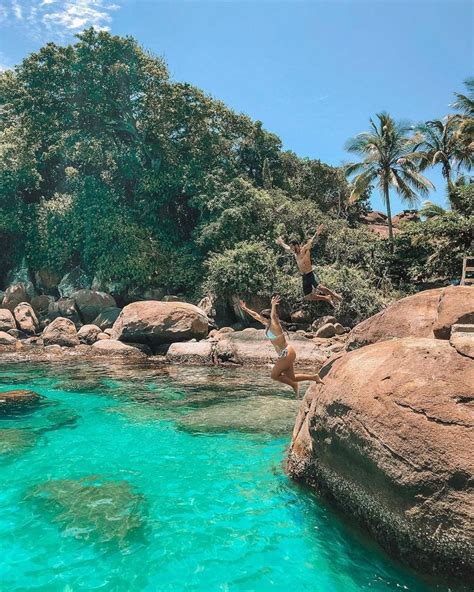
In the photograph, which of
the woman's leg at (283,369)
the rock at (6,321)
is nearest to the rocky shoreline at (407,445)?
the woman's leg at (283,369)

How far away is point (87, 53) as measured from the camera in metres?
31.8

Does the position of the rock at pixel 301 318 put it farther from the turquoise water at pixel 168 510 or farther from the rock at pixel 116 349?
the turquoise water at pixel 168 510

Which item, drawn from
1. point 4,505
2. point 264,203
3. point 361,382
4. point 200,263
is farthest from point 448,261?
point 4,505

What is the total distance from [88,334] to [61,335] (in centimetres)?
127

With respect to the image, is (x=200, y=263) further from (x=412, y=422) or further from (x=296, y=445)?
(x=412, y=422)

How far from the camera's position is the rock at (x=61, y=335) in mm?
23375

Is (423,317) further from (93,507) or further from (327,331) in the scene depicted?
(327,331)

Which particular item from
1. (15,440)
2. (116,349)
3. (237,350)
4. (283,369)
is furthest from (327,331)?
(15,440)

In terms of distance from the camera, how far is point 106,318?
87.9ft

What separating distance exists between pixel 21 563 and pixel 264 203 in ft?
90.1

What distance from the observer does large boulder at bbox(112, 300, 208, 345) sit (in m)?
21.6

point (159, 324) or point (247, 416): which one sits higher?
point (159, 324)

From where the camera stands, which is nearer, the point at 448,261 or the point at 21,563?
the point at 21,563

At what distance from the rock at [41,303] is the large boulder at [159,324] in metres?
10.1
